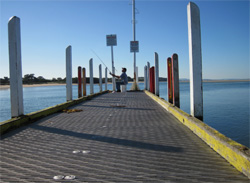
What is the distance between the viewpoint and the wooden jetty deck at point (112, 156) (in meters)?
2.14

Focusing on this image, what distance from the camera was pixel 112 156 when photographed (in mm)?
2672

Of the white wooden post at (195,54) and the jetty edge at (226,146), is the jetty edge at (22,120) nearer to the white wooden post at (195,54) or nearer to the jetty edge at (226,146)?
the jetty edge at (226,146)

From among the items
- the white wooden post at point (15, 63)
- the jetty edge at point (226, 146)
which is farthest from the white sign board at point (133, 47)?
the jetty edge at point (226, 146)

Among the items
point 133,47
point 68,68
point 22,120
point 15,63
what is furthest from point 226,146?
point 133,47

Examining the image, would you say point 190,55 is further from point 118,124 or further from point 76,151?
point 76,151

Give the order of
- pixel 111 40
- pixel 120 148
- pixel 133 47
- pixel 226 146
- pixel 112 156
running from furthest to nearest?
pixel 133 47 < pixel 111 40 < pixel 120 148 < pixel 112 156 < pixel 226 146

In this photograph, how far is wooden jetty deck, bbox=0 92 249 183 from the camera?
2.14m

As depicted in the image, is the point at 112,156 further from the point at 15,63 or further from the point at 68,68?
the point at 68,68

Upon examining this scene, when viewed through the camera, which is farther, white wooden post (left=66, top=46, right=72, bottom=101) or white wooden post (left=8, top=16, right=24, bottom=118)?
white wooden post (left=66, top=46, right=72, bottom=101)

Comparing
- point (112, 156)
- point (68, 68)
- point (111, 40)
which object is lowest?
point (112, 156)

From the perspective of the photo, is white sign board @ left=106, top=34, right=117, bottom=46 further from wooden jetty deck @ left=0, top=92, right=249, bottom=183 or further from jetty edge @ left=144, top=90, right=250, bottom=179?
jetty edge @ left=144, top=90, right=250, bottom=179

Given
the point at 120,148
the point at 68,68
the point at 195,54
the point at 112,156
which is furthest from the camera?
Result: the point at 68,68

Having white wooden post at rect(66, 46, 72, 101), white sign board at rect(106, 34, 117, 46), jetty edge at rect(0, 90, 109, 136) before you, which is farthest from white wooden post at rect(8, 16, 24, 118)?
white sign board at rect(106, 34, 117, 46)

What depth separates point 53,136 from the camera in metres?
3.63
